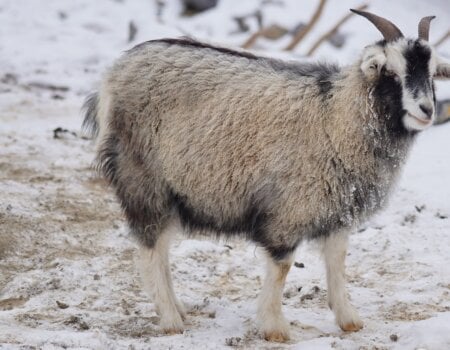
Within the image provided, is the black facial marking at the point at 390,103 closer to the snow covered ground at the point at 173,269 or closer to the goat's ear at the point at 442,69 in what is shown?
the goat's ear at the point at 442,69

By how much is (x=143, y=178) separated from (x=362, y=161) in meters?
1.48

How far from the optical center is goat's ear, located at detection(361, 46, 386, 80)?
4.81 meters

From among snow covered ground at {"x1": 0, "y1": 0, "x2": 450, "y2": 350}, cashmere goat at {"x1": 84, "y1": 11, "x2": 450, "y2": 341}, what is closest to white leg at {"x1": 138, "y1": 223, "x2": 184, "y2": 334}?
cashmere goat at {"x1": 84, "y1": 11, "x2": 450, "y2": 341}

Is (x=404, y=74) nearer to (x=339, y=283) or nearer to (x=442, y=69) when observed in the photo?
(x=442, y=69)

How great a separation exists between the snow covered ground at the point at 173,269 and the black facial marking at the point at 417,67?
1438mm

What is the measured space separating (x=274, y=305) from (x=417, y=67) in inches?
70.1

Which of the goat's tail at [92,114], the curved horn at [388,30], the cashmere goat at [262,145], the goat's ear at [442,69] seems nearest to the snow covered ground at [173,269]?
the cashmere goat at [262,145]

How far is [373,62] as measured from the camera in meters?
4.84

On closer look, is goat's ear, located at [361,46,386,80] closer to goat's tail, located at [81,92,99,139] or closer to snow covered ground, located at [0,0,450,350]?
snow covered ground, located at [0,0,450,350]

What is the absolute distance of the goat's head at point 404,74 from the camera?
4684 mm

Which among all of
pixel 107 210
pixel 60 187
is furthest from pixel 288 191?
pixel 60 187

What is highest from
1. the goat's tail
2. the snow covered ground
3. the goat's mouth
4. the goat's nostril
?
the goat's nostril

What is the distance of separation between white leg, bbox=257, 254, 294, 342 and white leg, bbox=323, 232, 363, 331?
15.1 inches

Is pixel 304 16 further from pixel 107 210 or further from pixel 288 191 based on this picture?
pixel 288 191
